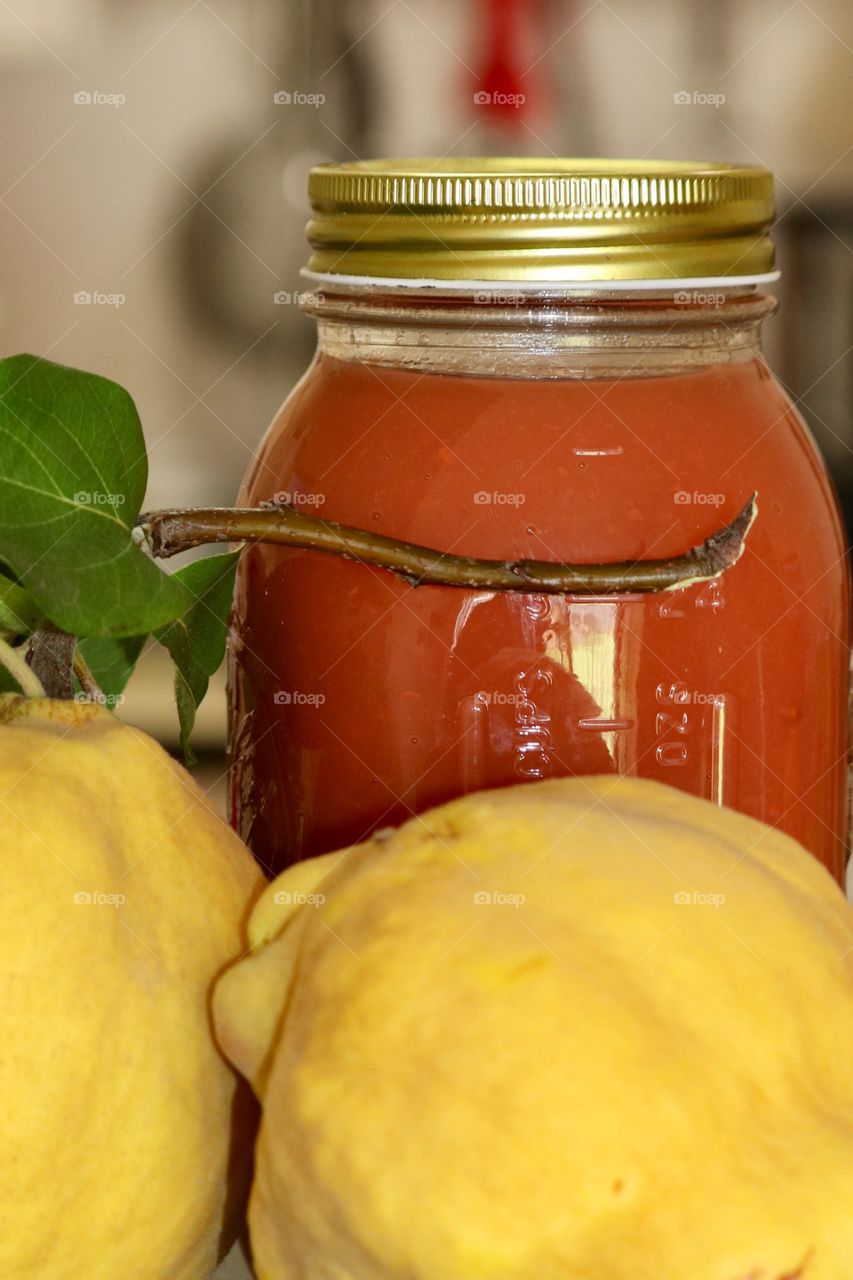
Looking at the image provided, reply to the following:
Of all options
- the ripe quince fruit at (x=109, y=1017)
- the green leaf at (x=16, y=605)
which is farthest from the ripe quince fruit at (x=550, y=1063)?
the green leaf at (x=16, y=605)

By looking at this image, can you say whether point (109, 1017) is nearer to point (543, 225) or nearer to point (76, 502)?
point (76, 502)

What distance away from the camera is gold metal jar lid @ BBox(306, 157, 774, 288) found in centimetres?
42

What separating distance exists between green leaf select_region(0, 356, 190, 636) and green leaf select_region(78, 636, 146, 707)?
0.24ft

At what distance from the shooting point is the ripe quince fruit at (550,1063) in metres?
0.28

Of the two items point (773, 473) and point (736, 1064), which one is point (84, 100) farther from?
point (736, 1064)

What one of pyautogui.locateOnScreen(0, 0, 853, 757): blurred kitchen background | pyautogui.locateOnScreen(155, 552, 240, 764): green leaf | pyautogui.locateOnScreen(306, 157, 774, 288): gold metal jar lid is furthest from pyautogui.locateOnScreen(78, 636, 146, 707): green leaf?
pyautogui.locateOnScreen(0, 0, 853, 757): blurred kitchen background

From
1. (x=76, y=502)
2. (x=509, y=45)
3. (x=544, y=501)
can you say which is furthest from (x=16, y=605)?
(x=509, y=45)

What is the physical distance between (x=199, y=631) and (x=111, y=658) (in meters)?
0.04

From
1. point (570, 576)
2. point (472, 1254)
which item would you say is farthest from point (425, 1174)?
point (570, 576)

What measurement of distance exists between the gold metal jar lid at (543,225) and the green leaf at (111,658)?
0.48ft

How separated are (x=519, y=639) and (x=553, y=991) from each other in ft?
0.50

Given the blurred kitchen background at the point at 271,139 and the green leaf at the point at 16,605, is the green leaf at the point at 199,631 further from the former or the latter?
the blurred kitchen background at the point at 271,139

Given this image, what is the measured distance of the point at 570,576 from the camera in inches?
16.1

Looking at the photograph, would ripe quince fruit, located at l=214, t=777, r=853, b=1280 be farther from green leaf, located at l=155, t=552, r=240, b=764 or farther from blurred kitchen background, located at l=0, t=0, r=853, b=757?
blurred kitchen background, located at l=0, t=0, r=853, b=757
